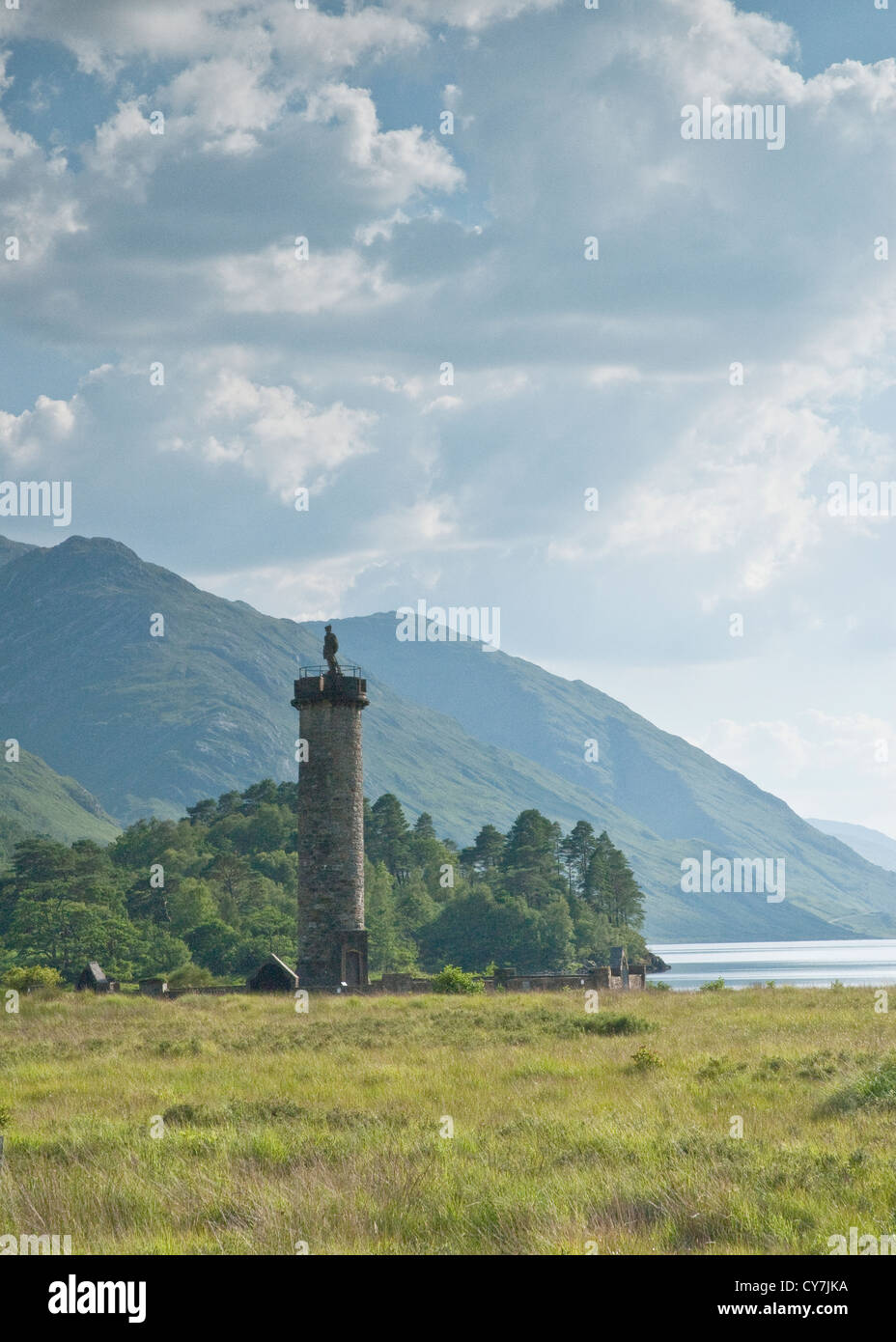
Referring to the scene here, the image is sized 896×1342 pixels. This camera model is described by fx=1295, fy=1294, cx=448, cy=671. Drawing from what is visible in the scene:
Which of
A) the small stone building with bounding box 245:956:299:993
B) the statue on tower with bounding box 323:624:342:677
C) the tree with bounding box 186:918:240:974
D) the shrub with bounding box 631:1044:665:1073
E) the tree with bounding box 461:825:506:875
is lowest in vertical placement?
the tree with bounding box 186:918:240:974

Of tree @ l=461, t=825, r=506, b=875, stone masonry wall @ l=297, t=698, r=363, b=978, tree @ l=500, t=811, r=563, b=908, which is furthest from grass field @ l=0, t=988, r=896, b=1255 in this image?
tree @ l=461, t=825, r=506, b=875

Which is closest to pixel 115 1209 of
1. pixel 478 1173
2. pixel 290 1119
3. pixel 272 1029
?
pixel 478 1173

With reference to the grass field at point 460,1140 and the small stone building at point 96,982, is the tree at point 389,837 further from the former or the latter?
the grass field at point 460,1140

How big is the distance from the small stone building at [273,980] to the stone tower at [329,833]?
0.50 m

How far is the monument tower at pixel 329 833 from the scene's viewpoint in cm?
5369

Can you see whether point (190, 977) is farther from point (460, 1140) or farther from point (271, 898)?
point (460, 1140)

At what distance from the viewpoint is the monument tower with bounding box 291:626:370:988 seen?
5369cm

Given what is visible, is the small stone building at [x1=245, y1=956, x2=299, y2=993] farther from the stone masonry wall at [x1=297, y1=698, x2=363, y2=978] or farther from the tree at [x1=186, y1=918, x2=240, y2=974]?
the tree at [x1=186, y1=918, x2=240, y2=974]

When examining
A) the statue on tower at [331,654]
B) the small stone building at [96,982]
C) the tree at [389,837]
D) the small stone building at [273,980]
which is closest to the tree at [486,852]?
the tree at [389,837]

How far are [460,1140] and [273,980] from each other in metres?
39.6

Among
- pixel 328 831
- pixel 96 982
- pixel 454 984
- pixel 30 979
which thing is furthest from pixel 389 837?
pixel 454 984

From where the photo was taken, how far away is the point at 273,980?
53406mm

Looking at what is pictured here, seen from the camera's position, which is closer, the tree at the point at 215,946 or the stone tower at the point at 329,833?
the stone tower at the point at 329,833

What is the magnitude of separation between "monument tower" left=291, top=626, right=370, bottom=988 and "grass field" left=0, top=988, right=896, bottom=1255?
22.1 meters
